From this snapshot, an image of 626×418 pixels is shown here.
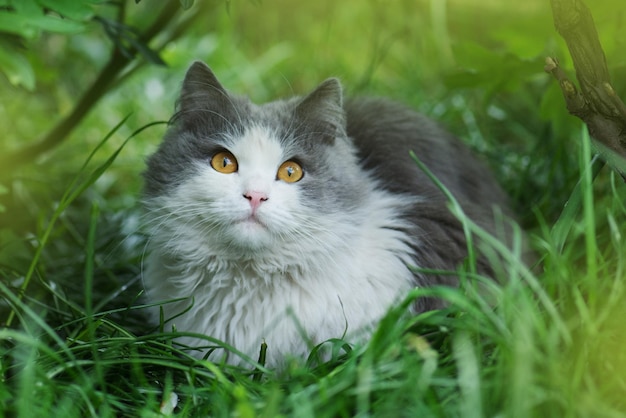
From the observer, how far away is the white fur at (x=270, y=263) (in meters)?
1.96

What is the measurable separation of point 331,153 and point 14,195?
1609 mm

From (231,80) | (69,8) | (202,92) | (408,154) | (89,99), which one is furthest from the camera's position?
(231,80)

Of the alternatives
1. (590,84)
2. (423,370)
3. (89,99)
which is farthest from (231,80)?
(423,370)

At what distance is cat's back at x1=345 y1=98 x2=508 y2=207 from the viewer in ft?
7.75

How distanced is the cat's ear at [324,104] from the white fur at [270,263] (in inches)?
6.4

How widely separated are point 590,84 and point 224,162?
98cm

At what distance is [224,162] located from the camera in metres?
2.02

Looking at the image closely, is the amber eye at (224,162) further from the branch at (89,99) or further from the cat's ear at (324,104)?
the branch at (89,99)

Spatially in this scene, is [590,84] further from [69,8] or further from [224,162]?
[69,8]

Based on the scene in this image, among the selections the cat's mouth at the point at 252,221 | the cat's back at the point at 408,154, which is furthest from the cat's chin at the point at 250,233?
the cat's back at the point at 408,154

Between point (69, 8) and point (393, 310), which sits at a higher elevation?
point (69, 8)

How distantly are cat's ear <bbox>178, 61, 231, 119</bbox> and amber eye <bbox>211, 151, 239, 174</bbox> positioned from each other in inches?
6.4

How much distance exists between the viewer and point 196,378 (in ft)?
5.87

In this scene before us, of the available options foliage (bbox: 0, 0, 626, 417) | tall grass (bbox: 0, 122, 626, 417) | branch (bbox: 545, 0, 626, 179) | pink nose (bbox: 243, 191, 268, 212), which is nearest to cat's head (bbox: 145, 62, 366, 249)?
pink nose (bbox: 243, 191, 268, 212)
